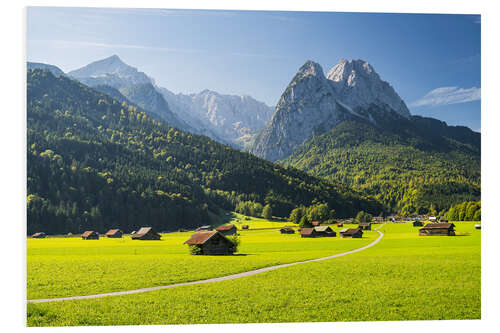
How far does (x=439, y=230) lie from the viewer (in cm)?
3778

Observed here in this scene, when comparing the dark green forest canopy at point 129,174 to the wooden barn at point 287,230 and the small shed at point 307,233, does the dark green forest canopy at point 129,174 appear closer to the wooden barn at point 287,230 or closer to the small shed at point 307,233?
the wooden barn at point 287,230

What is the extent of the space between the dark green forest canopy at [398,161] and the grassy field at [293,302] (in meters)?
62.3

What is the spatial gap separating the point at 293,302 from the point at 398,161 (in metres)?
121

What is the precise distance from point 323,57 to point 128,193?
41.9m

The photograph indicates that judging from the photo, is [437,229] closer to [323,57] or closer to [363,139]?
[323,57]

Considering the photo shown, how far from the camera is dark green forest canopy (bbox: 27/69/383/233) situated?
47.4 metres

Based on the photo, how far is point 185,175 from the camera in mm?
82438

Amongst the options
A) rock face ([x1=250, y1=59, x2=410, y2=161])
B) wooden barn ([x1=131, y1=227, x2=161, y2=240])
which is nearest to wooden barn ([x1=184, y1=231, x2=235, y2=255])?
wooden barn ([x1=131, y1=227, x2=161, y2=240])

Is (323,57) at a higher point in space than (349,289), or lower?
higher

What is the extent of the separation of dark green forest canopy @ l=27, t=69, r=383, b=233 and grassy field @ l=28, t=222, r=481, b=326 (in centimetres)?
2068

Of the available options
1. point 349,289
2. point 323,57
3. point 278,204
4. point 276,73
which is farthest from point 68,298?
point 278,204

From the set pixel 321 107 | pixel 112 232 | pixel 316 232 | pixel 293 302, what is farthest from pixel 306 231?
pixel 321 107

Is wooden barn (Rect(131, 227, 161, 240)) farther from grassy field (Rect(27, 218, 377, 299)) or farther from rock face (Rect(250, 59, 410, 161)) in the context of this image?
rock face (Rect(250, 59, 410, 161))

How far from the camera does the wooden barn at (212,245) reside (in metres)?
24.6
